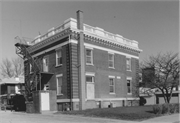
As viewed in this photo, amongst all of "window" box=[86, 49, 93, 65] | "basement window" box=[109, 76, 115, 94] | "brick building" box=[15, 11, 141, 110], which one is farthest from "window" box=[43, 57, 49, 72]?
"basement window" box=[109, 76, 115, 94]

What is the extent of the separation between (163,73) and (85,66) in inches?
415

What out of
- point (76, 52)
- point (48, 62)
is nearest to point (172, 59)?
point (76, 52)

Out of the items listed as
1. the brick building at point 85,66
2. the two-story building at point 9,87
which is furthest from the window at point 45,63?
the two-story building at point 9,87

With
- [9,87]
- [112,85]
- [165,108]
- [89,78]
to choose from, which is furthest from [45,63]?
[9,87]

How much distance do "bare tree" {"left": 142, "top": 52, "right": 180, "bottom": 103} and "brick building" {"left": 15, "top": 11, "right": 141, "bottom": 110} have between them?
3805 mm

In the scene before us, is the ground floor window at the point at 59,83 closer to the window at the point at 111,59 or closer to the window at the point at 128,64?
the window at the point at 111,59

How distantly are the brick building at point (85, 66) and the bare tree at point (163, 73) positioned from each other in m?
3.81

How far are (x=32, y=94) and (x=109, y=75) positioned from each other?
10.3 metres

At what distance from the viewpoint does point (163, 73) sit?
2653cm

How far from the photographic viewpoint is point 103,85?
85.1 feet

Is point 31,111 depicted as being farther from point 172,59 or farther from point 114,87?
point 172,59

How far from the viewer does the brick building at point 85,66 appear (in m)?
22.5

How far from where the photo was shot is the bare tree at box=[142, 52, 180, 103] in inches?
1009

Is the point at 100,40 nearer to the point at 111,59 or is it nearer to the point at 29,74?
the point at 111,59
